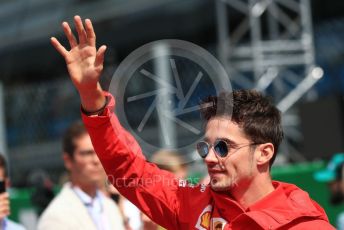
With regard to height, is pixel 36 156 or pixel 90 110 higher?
pixel 36 156

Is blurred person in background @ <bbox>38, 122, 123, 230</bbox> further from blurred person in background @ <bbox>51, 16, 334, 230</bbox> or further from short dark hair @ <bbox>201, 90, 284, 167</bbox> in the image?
short dark hair @ <bbox>201, 90, 284, 167</bbox>

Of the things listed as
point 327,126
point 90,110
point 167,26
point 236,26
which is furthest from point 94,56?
point 167,26

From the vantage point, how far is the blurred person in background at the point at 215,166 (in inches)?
109

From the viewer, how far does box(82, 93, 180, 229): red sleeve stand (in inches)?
111

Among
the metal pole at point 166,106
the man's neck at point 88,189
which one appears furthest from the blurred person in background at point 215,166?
the man's neck at point 88,189

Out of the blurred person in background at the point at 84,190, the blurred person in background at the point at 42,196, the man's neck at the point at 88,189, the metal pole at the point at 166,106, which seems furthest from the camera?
the blurred person in background at the point at 42,196

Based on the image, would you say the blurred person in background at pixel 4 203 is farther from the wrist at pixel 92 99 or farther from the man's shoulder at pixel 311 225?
the man's shoulder at pixel 311 225

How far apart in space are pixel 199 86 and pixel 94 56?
516 mm

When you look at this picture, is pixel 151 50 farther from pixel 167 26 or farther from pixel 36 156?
pixel 36 156

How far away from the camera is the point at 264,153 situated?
3.00 m

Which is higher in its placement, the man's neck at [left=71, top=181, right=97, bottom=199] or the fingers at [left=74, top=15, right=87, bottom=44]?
the fingers at [left=74, top=15, right=87, bottom=44]

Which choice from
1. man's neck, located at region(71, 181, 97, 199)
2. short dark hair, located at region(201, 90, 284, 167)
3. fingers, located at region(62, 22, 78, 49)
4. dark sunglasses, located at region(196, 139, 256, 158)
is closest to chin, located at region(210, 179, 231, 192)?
dark sunglasses, located at region(196, 139, 256, 158)

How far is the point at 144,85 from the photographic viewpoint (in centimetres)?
371

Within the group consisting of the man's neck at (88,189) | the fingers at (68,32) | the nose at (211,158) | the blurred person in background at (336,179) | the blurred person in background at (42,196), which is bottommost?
the nose at (211,158)
